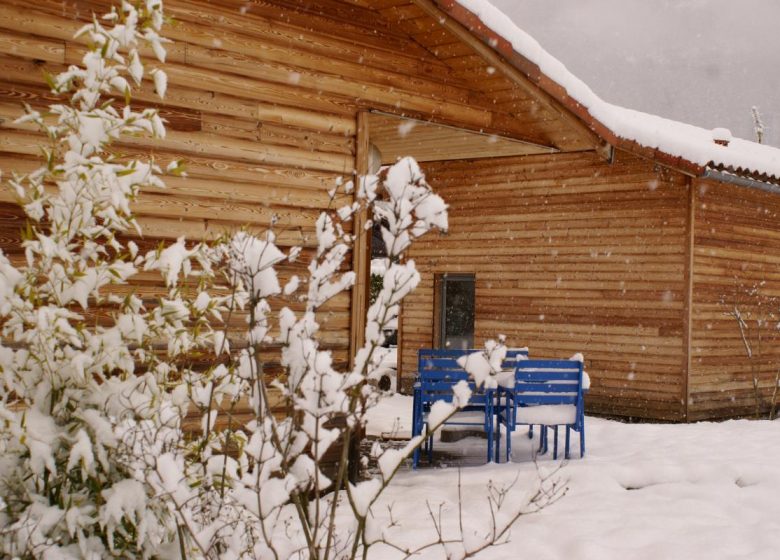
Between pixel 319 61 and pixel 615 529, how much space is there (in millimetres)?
4588

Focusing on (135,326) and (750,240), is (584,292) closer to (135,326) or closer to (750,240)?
(750,240)

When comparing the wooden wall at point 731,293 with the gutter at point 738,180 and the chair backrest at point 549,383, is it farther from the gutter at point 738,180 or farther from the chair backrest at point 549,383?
the chair backrest at point 549,383

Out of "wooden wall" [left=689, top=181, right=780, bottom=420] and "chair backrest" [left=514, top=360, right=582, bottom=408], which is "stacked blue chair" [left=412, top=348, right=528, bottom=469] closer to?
"chair backrest" [left=514, top=360, right=582, bottom=408]

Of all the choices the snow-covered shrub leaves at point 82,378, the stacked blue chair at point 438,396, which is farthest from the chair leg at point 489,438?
the snow-covered shrub leaves at point 82,378

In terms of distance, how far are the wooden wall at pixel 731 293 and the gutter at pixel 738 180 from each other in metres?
0.40

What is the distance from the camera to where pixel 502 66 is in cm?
762

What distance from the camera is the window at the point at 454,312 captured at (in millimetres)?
14305

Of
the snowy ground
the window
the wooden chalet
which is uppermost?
the wooden chalet

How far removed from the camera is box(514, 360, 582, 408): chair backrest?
805 centimetres

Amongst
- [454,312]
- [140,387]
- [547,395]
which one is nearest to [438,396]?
[547,395]

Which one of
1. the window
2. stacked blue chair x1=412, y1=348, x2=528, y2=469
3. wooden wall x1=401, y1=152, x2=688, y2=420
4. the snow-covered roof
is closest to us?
the snow-covered roof

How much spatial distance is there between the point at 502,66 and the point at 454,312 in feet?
24.0

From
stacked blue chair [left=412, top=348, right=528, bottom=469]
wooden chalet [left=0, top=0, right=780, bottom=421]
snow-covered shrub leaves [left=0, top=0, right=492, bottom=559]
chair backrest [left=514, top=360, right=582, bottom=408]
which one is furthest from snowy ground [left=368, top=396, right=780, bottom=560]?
snow-covered shrub leaves [left=0, top=0, right=492, bottom=559]

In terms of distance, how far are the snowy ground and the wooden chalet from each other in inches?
69.4
